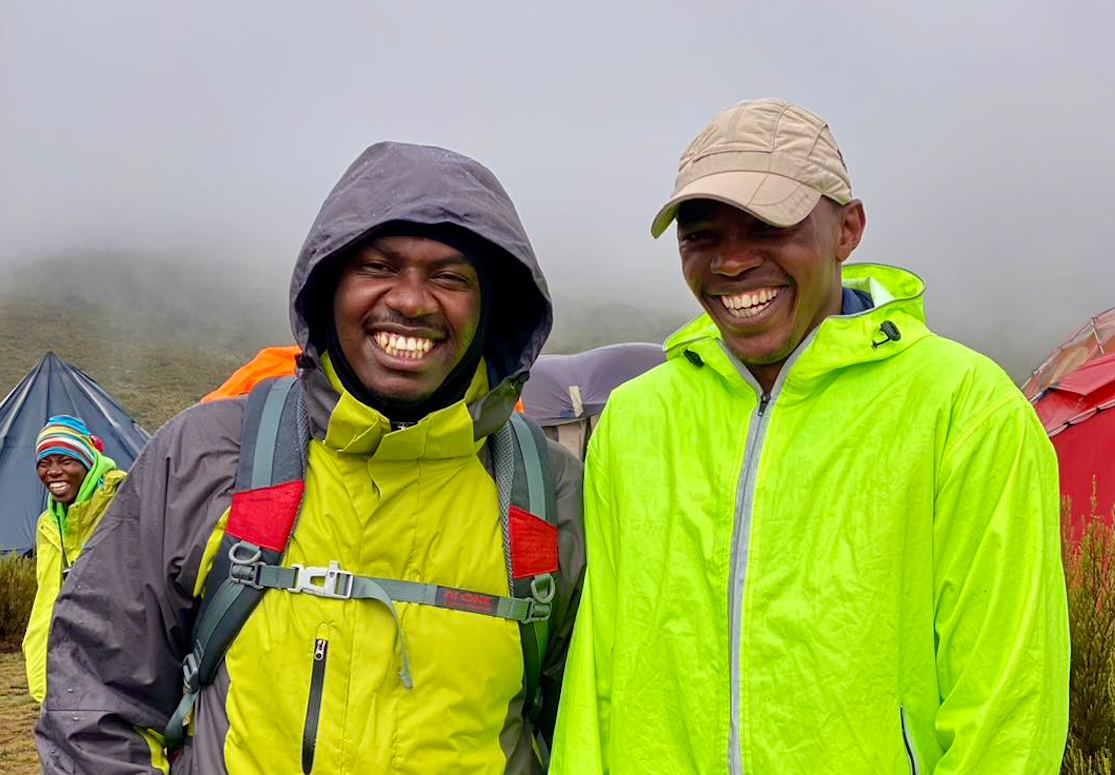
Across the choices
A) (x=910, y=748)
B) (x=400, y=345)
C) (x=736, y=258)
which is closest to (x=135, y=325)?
(x=400, y=345)

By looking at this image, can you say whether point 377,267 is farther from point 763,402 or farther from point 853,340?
point 853,340

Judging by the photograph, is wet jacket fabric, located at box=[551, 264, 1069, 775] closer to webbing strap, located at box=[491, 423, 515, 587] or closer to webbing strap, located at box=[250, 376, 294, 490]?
webbing strap, located at box=[491, 423, 515, 587]

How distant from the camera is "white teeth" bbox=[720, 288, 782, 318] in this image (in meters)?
2.18

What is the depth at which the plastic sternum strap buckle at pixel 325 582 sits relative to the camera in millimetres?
2117

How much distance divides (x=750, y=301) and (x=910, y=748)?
100 cm

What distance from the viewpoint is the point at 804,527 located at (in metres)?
2.01

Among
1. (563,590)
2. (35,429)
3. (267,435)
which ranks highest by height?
(267,435)

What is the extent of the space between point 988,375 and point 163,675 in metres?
1.94

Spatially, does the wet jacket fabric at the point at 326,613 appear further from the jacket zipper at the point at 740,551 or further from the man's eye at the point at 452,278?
the jacket zipper at the point at 740,551

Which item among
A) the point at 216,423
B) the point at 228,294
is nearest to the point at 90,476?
the point at 216,423

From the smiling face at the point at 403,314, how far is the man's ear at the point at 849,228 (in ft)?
3.01

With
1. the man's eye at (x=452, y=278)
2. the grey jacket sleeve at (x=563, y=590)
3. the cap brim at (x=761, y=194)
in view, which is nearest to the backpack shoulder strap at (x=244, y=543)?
the man's eye at (x=452, y=278)

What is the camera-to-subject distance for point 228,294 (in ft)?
307

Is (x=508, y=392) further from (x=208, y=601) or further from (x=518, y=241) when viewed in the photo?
(x=208, y=601)
